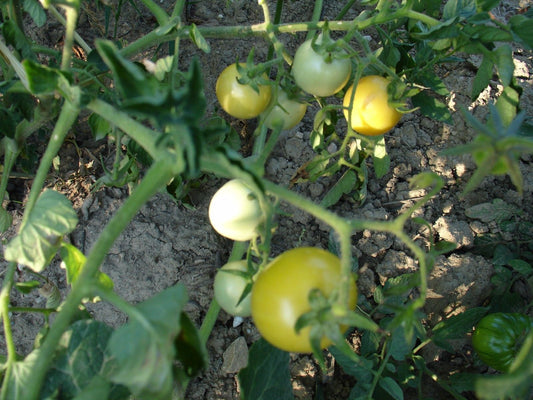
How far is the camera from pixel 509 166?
64 cm

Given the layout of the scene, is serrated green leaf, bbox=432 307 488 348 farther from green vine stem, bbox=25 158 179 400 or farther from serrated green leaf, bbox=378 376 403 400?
green vine stem, bbox=25 158 179 400

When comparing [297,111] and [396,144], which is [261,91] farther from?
[396,144]

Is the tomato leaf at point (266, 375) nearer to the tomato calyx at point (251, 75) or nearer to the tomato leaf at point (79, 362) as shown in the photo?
the tomato leaf at point (79, 362)

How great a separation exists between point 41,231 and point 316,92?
0.61 meters

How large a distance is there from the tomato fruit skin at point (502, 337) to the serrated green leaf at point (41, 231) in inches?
40.7

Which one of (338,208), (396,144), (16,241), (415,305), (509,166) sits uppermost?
(509,166)

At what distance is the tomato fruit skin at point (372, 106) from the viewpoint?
1.07 meters

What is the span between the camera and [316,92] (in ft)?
3.51

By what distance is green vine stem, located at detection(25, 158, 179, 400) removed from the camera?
2.37 ft

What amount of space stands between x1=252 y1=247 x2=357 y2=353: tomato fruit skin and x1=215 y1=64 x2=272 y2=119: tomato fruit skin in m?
0.44

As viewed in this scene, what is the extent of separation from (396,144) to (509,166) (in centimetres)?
96

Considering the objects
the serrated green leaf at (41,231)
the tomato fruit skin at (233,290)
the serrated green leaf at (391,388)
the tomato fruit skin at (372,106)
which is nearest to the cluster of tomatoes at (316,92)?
the tomato fruit skin at (372,106)

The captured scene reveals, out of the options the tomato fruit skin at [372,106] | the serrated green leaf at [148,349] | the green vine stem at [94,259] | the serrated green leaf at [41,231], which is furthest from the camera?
the tomato fruit skin at [372,106]

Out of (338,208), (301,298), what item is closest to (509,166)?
(301,298)
